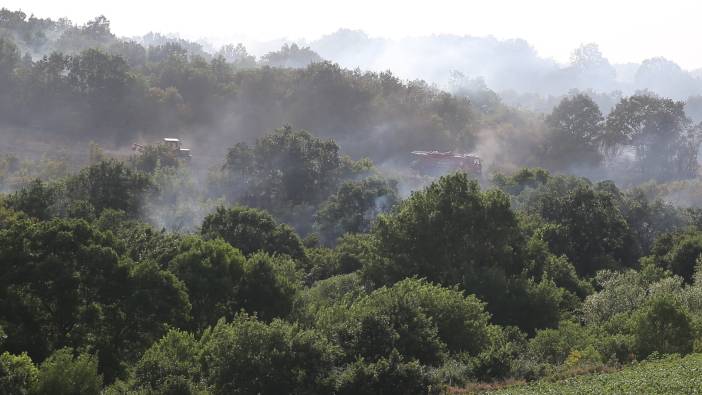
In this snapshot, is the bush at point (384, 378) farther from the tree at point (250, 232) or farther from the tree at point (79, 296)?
the tree at point (250, 232)

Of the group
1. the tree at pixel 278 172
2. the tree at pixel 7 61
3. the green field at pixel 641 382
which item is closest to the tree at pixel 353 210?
the tree at pixel 278 172

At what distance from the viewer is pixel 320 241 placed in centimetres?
7612

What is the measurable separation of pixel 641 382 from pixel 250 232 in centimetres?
3418

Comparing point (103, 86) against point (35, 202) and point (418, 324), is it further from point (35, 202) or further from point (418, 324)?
point (418, 324)

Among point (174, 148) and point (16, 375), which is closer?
point (16, 375)

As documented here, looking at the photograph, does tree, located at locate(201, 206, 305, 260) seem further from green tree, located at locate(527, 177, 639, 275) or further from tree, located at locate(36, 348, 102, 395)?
tree, located at locate(36, 348, 102, 395)

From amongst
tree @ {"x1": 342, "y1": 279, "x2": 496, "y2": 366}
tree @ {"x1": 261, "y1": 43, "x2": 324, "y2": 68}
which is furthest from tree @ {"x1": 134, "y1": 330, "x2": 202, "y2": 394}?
tree @ {"x1": 261, "y1": 43, "x2": 324, "y2": 68}

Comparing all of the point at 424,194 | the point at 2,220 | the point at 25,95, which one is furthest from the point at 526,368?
the point at 25,95

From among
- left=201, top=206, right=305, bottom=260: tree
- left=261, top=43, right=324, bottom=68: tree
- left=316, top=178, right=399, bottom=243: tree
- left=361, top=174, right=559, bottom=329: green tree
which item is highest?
left=261, top=43, right=324, bottom=68: tree

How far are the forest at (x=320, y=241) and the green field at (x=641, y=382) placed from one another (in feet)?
0.91

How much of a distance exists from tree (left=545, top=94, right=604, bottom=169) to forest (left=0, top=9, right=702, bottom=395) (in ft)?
1.14

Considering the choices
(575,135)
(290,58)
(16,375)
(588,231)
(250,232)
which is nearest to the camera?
(16,375)

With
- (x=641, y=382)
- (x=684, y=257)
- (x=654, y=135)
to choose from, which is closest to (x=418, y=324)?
(x=641, y=382)

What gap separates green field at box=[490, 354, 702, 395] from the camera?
88.8ft
